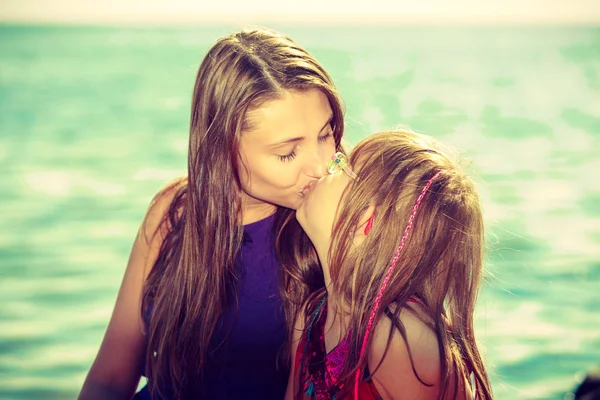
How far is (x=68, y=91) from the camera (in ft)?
46.1

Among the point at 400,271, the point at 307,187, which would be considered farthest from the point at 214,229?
the point at 400,271

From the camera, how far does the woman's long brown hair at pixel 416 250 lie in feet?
6.48

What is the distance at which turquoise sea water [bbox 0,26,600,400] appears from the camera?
4.56 metres

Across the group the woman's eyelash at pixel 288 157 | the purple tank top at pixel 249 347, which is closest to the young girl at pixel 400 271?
the woman's eyelash at pixel 288 157

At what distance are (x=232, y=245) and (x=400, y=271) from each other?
620 mm

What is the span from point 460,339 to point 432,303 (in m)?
0.12

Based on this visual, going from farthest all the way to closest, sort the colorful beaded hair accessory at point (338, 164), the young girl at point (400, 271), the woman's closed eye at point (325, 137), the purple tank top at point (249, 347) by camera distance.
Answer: the purple tank top at point (249, 347)
the woman's closed eye at point (325, 137)
the colorful beaded hair accessory at point (338, 164)
the young girl at point (400, 271)

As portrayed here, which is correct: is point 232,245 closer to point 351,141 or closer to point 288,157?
point 288,157

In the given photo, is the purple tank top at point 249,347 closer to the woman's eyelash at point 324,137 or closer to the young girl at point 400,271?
the young girl at point 400,271

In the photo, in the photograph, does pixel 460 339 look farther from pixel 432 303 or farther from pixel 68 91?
pixel 68 91

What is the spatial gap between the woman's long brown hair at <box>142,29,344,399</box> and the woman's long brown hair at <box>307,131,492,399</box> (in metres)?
0.35

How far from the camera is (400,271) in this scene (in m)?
1.99

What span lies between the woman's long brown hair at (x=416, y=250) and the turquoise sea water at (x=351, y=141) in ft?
0.67

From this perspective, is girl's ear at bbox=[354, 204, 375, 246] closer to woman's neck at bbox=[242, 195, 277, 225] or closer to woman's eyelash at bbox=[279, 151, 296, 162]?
woman's eyelash at bbox=[279, 151, 296, 162]
